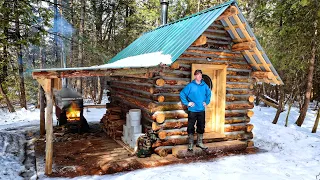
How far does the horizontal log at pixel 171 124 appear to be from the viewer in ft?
22.2

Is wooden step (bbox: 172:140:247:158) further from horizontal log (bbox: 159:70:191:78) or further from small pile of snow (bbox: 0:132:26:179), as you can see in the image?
small pile of snow (bbox: 0:132:26:179)

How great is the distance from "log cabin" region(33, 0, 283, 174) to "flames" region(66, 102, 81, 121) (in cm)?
239

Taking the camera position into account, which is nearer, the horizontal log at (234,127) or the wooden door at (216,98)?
the wooden door at (216,98)

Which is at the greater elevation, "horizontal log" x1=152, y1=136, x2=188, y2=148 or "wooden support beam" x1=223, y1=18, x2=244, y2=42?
"wooden support beam" x1=223, y1=18, x2=244, y2=42

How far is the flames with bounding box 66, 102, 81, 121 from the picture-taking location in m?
9.40

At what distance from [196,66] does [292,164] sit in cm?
362

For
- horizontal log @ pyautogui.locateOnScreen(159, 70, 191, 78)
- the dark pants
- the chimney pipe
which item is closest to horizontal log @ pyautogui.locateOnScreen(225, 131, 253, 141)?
the dark pants

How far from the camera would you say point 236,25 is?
6961 mm

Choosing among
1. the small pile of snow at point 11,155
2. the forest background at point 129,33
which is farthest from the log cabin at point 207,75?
the forest background at point 129,33

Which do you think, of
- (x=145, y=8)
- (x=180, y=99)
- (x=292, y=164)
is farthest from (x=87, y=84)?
(x=292, y=164)

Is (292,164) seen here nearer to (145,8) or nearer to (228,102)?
(228,102)

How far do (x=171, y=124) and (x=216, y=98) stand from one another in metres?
1.90

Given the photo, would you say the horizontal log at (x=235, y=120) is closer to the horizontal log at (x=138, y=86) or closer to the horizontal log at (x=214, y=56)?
the horizontal log at (x=214, y=56)

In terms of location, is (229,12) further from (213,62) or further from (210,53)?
(213,62)
